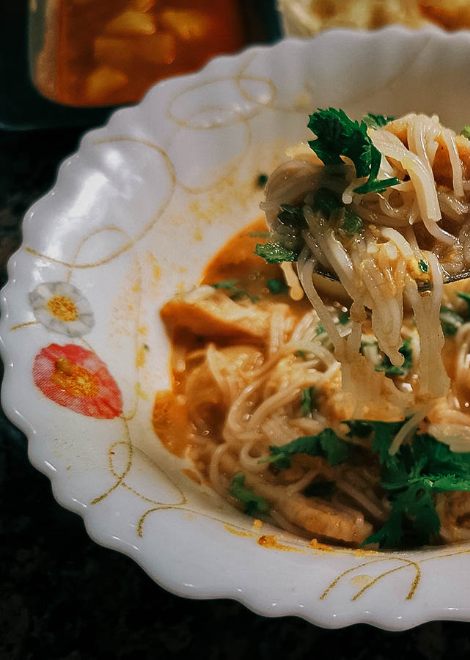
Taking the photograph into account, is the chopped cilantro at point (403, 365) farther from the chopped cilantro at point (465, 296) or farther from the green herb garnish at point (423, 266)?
the green herb garnish at point (423, 266)

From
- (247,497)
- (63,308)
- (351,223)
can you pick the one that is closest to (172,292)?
(63,308)

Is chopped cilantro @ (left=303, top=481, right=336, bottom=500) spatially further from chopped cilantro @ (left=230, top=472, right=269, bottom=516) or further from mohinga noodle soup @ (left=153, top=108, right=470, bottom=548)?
chopped cilantro @ (left=230, top=472, right=269, bottom=516)

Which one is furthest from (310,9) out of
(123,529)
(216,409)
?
(123,529)

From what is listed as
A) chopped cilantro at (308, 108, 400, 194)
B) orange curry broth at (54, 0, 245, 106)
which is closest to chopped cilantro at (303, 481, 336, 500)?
chopped cilantro at (308, 108, 400, 194)

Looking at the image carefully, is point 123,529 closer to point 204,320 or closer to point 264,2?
point 204,320

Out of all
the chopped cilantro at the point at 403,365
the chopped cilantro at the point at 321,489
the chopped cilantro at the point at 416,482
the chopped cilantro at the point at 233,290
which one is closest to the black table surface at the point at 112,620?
the chopped cilantro at the point at 416,482

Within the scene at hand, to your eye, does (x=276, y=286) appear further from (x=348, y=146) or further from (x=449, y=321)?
(x=348, y=146)
